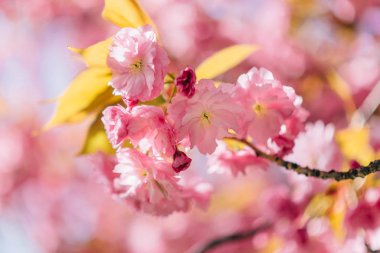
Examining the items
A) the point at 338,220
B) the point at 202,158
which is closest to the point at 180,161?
the point at 338,220

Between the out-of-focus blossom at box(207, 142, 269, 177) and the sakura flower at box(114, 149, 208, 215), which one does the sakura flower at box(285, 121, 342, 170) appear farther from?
the sakura flower at box(114, 149, 208, 215)

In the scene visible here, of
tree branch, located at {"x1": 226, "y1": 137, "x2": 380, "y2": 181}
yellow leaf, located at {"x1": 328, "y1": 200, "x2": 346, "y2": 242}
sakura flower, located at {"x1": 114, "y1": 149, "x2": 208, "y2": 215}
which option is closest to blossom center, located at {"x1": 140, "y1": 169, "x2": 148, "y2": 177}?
sakura flower, located at {"x1": 114, "y1": 149, "x2": 208, "y2": 215}

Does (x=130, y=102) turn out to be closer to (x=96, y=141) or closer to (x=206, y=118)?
(x=206, y=118)

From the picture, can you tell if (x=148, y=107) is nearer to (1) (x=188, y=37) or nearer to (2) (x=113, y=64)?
(2) (x=113, y=64)

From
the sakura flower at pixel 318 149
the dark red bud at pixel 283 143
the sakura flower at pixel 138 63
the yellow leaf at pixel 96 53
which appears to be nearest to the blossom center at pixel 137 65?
the sakura flower at pixel 138 63

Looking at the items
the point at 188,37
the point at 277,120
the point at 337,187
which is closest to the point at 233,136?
the point at 277,120

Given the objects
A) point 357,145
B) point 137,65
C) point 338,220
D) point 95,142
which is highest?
point 137,65
